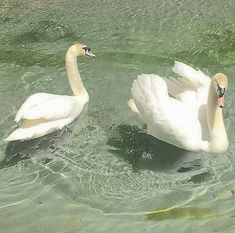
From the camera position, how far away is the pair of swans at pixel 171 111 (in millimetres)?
4598

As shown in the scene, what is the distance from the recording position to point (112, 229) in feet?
13.3

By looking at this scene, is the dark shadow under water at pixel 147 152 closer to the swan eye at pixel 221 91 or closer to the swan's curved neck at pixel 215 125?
the swan's curved neck at pixel 215 125

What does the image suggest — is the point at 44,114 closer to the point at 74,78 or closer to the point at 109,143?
the point at 109,143

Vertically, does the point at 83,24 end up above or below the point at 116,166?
above

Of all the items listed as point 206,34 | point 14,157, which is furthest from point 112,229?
point 206,34

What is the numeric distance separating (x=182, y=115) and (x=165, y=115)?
187 millimetres

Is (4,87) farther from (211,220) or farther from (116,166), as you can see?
(211,220)

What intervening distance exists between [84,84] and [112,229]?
2.35 m

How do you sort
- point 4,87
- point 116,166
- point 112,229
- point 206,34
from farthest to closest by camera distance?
1. point 206,34
2. point 4,87
3. point 116,166
4. point 112,229

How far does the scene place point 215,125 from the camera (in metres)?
4.64

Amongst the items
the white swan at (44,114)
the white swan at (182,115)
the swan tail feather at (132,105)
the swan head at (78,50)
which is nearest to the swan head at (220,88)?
the white swan at (182,115)

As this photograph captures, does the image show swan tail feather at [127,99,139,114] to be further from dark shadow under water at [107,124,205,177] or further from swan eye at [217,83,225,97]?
swan eye at [217,83,225,97]

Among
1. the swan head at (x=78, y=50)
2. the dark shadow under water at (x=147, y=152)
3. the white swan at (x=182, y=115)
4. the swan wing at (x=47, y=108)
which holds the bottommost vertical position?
the dark shadow under water at (x=147, y=152)

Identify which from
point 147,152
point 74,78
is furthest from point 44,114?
point 147,152
